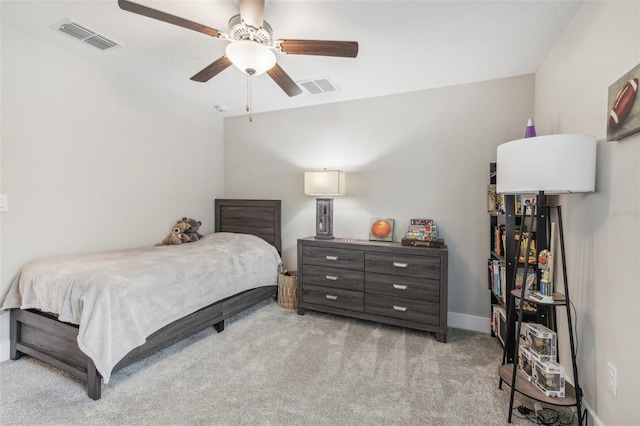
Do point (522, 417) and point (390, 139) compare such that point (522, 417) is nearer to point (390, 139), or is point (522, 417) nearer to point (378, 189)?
point (378, 189)

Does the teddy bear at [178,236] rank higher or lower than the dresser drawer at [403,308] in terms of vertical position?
higher

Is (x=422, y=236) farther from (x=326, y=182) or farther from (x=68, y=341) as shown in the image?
(x=68, y=341)

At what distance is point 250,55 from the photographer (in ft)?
5.84

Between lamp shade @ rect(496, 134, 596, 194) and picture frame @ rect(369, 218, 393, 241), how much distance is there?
1697 mm

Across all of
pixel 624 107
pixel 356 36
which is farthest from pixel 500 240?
pixel 356 36

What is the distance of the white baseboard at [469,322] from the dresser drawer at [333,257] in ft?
3.48

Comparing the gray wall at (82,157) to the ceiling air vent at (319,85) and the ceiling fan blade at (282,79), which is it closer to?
the ceiling air vent at (319,85)

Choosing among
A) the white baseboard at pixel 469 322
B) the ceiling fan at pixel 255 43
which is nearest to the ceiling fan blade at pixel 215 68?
the ceiling fan at pixel 255 43

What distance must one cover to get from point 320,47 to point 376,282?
2.04 metres

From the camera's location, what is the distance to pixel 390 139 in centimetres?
327

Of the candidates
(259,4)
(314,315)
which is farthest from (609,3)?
(314,315)

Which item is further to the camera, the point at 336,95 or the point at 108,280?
the point at 336,95

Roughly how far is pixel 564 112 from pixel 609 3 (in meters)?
0.66

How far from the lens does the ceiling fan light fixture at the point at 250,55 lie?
174 cm
